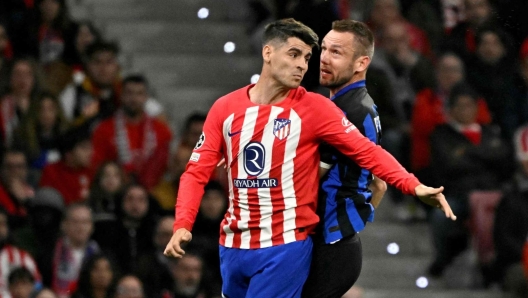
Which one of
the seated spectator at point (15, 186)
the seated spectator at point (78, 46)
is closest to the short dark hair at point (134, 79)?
the seated spectator at point (78, 46)

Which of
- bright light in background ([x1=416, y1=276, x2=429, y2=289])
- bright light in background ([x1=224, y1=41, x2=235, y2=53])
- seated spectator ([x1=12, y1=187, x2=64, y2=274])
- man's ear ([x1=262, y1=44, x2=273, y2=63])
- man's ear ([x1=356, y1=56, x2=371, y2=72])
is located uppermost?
man's ear ([x1=262, y1=44, x2=273, y2=63])

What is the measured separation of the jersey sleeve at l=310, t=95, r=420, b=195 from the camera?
4613 millimetres

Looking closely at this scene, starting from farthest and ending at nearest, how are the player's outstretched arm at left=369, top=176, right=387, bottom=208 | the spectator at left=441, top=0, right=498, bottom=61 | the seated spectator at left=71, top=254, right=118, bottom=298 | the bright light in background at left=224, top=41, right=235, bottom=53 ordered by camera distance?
the bright light in background at left=224, top=41, right=235, bottom=53, the spectator at left=441, top=0, right=498, bottom=61, the seated spectator at left=71, top=254, right=118, bottom=298, the player's outstretched arm at left=369, top=176, right=387, bottom=208

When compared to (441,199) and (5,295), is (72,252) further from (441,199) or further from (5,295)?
(441,199)

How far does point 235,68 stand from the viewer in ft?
29.3

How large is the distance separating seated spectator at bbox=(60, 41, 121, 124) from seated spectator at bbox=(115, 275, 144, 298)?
147 cm

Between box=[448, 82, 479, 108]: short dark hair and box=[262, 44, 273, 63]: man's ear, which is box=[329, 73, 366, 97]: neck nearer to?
box=[262, 44, 273, 63]: man's ear

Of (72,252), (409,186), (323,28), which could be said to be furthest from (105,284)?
(409,186)

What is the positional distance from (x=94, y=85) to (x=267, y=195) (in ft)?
13.2

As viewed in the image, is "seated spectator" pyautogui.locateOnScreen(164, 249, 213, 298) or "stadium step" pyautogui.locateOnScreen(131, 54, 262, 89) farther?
"stadium step" pyautogui.locateOnScreen(131, 54, 262, 89)

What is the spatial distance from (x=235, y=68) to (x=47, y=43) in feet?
4.46

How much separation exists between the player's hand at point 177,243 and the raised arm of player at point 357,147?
64cm

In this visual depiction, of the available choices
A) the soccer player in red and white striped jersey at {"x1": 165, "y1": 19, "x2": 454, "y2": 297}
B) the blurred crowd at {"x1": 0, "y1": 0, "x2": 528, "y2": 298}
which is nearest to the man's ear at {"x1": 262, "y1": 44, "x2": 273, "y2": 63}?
the soccer player in red and white striped jersey at {"x1": 165, "y1": 19, "x2": 454, "y2": 297}

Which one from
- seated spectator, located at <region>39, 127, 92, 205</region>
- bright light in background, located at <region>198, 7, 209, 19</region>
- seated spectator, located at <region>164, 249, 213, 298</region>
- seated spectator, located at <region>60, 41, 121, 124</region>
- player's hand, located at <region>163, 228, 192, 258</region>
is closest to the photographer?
player's hand, located at <region>163, 228, 192, 258</region>
